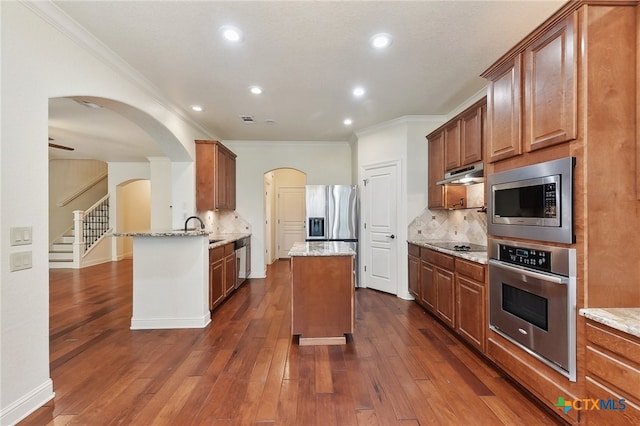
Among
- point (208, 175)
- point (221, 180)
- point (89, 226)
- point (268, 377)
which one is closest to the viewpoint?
point (268, 377)

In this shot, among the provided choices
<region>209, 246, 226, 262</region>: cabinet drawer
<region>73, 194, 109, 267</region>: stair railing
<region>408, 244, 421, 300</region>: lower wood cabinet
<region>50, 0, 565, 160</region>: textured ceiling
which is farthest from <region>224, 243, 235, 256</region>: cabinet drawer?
<region>73, 194, 109, 267</region>: stair railing

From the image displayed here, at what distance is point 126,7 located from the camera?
1.99 metres

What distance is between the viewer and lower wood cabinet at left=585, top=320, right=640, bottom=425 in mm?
1300

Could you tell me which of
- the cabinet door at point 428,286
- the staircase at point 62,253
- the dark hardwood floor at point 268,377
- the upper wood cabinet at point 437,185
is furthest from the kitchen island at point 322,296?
the staircase at point 62,253

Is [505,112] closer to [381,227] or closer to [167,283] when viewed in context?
[381,227]

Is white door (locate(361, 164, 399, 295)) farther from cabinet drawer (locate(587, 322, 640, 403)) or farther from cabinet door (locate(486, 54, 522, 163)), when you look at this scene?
cabinet drawer (locate(587, 322, 640, 403))

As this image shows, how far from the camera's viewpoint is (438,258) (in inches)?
129

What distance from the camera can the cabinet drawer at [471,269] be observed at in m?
2.48

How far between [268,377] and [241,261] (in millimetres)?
3062

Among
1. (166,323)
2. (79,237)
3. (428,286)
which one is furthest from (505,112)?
(79,237)

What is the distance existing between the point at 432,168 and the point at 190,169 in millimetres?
3721

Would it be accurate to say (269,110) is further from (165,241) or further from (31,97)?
(31,97)

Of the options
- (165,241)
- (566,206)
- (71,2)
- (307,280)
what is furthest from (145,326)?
(566,206)

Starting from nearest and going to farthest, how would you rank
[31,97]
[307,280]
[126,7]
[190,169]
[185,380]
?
[31,97]
[126,7]
[185,380]
[307,280]
[190,169]
